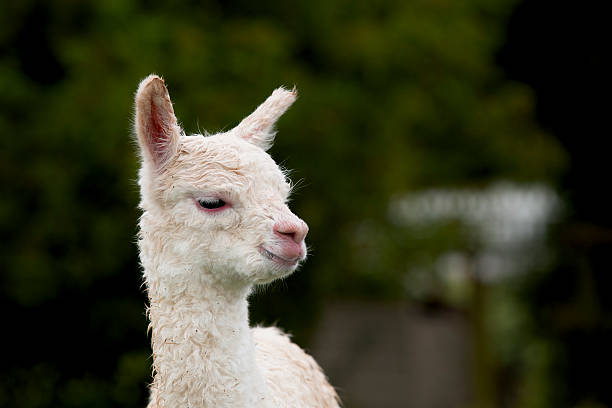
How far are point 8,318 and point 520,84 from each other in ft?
26.1

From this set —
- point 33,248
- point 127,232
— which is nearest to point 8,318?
point 33,248

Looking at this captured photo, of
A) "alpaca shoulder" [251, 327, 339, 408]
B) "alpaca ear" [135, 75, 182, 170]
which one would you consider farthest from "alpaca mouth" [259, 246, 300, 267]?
"alpaca shoulder" [251, 327, 339, 408]

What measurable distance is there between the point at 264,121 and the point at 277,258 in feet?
2.34

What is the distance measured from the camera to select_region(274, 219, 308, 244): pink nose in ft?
9.37

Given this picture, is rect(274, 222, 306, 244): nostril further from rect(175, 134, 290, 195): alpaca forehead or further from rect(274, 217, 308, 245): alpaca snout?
rect(175, 134, 290, 195): alpaca forehead

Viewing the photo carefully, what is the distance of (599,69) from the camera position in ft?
35.9

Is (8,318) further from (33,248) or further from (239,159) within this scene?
(239,159)

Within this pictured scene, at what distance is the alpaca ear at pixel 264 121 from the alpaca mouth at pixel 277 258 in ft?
1.94

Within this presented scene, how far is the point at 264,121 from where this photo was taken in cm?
335

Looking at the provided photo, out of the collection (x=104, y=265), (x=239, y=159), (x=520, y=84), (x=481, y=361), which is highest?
(x=520, y=84)

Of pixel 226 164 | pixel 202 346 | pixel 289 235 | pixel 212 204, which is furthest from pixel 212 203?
pixel 202 346

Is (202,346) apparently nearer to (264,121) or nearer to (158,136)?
(158,136)

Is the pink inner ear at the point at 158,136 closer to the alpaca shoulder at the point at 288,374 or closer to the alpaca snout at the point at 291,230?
the alpaca snout at the point at 291,230

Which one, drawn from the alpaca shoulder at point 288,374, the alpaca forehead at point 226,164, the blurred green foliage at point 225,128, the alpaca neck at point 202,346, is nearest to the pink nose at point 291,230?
the alpaca forehead at point 226,164
